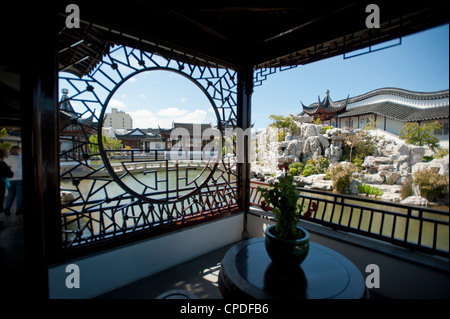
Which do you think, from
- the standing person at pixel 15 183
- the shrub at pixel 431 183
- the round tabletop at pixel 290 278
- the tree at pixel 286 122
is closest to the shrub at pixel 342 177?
the tree at pixel 286 122

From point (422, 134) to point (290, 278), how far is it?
1639mm

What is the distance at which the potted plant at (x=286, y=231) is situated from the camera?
4.09ft

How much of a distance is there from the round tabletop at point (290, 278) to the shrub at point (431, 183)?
2.66 feet

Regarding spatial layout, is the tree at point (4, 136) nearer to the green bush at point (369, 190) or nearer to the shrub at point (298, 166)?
the green bush at point (369, 190)

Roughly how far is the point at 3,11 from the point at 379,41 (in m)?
2.93

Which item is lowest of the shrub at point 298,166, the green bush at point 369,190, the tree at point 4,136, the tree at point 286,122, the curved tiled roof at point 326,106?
the green bush at point 369,190

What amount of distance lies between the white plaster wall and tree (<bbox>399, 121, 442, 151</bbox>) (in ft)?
7.08

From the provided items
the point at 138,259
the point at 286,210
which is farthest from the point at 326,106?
the point at 138,259

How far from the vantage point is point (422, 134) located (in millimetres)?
1692

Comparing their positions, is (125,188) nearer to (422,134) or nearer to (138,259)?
(138,259)

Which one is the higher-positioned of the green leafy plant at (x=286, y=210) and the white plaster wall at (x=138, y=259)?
the green leafy plant at (x=286, y=210)

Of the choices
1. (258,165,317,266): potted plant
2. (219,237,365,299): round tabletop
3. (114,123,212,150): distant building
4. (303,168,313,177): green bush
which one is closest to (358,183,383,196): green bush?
(303,168,313,177): green bush
